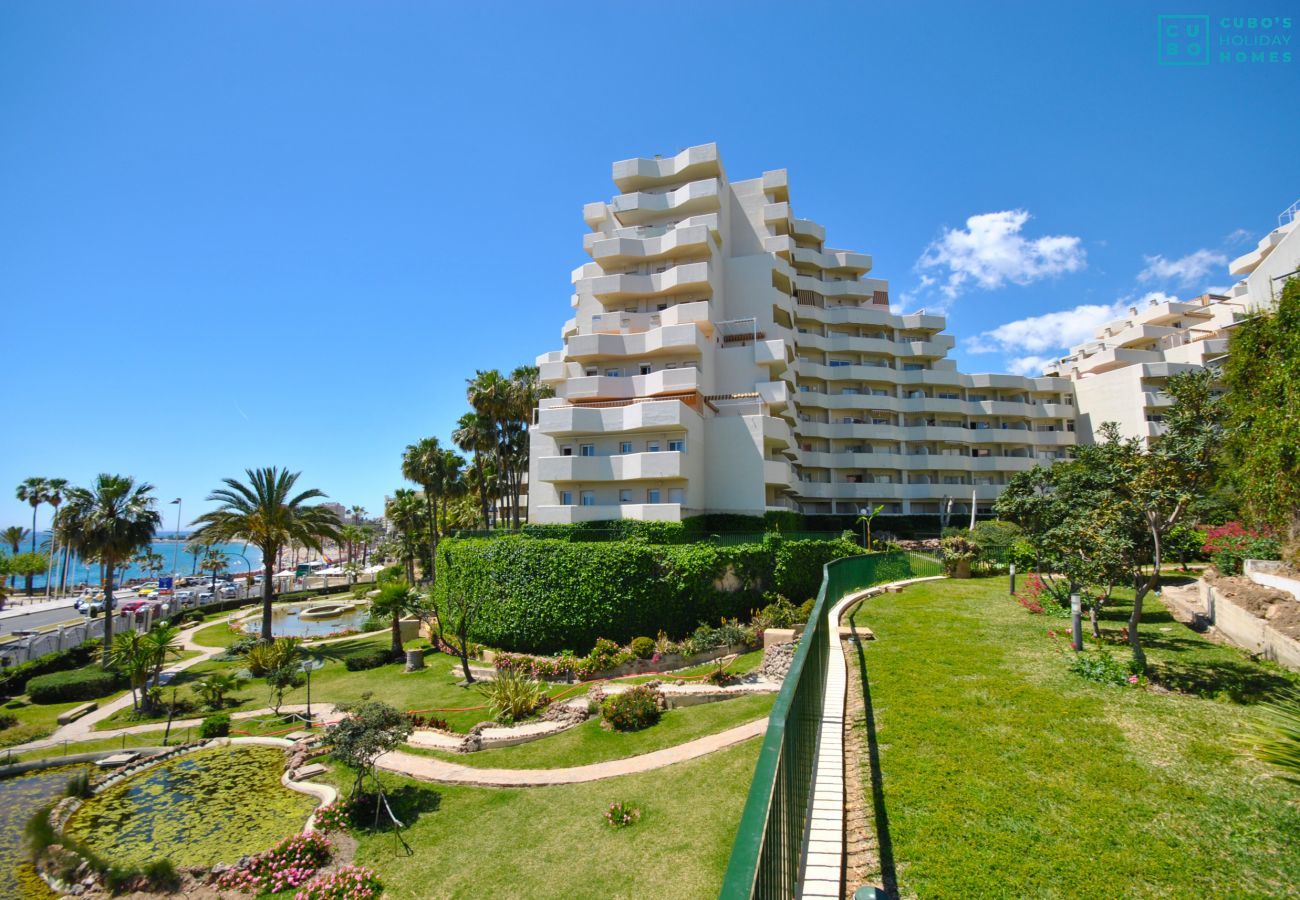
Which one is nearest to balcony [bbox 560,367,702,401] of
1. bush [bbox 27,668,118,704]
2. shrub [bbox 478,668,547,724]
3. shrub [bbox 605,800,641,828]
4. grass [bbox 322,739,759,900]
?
shrub [bbox 478,668,547,724]

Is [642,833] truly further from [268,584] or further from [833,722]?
[268,584]

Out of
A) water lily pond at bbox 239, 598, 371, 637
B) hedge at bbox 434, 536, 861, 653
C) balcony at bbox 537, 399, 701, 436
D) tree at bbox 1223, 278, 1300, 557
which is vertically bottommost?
water lily pond at bbox 239, 598, 371, 637

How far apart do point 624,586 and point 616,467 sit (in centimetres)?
946

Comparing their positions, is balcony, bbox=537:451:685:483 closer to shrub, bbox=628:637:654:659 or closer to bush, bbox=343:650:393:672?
shrub, bbox=628:637:654:659

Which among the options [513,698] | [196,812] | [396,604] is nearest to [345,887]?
[196,812]

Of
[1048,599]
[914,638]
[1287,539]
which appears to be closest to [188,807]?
[914,638]

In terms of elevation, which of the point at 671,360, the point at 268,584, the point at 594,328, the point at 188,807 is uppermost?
the point at 594,328

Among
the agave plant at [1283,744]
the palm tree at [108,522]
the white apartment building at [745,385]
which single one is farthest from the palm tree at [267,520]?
the agave plant at [1283,744]

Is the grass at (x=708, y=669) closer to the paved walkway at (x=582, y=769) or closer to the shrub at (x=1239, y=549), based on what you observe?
the paved walkway at (x=582, y=769)

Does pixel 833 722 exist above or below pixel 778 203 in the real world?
below

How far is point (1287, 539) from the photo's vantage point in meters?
17.2

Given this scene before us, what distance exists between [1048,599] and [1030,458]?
42.5 m

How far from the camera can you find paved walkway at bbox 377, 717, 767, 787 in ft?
44.8

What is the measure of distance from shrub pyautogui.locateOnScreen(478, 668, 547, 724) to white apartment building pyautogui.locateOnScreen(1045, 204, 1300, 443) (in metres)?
48.8
